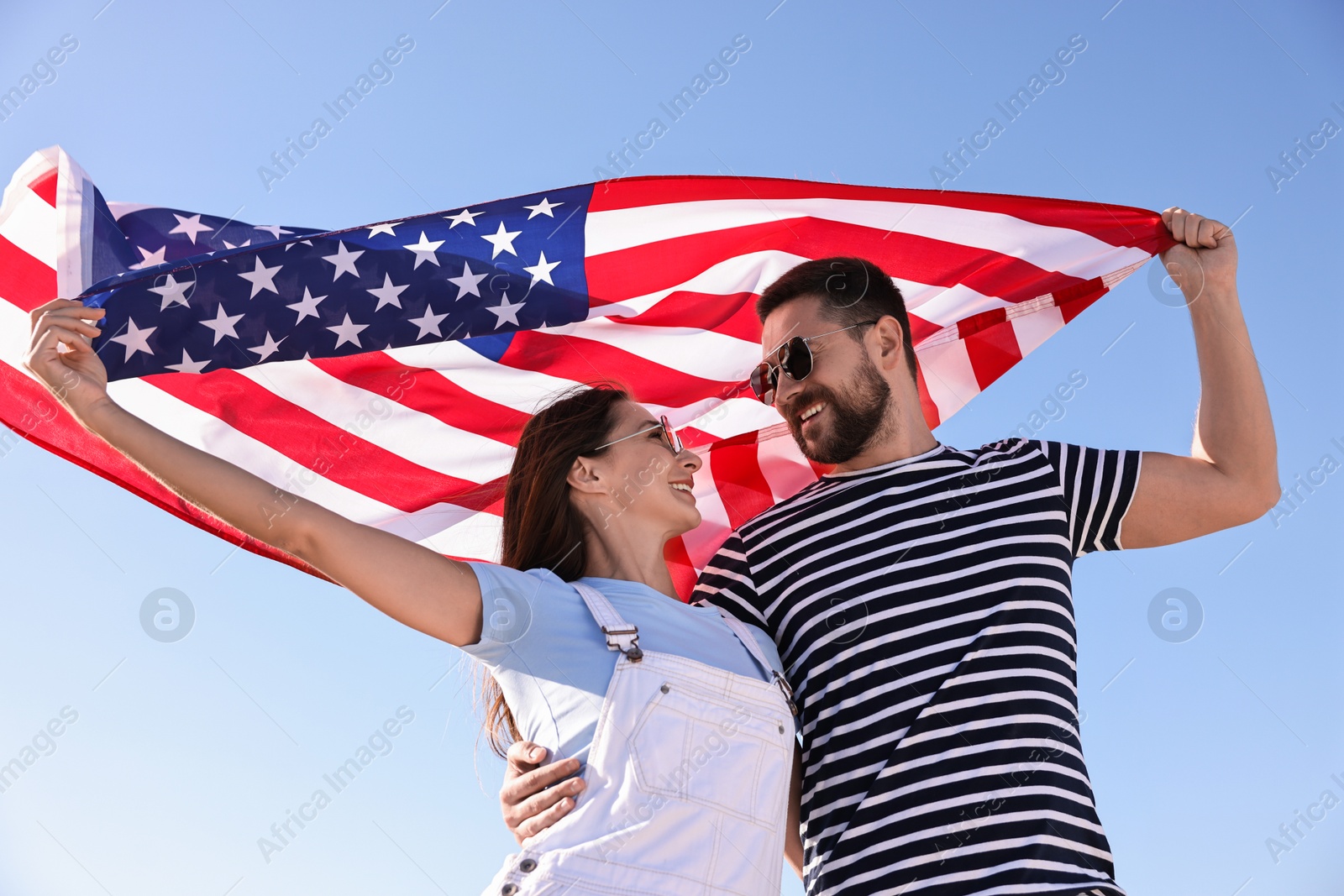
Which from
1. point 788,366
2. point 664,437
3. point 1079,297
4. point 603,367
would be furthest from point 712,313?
point 1079,297

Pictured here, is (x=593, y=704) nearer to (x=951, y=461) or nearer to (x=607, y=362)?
(x=951, y=461)

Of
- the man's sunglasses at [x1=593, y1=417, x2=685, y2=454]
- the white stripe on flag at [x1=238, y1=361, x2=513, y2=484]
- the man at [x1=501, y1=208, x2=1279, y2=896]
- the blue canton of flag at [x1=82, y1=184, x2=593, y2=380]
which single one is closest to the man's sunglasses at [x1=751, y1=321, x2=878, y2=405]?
the man at [x1=501, y1=208, x2=1279, y2=896]

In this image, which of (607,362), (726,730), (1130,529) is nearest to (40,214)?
(607,362)

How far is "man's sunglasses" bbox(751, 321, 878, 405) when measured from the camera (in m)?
4.38

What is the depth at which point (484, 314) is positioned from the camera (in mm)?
4754

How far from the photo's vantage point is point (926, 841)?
3.22 metres

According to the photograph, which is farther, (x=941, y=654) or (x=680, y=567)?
(x=680, y=567)

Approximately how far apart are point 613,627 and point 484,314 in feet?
6.34

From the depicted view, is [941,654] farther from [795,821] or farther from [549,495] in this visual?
[549,495]

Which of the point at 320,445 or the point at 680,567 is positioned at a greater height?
the point at 680,567

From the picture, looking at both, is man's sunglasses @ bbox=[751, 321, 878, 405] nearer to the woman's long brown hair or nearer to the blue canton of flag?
the woman's long brown hair

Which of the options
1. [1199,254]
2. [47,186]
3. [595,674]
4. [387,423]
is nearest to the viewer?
[595,674]

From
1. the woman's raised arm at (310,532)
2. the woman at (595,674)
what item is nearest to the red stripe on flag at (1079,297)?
the woman at (595,674)

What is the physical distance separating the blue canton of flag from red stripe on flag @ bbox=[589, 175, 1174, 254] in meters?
0.21
